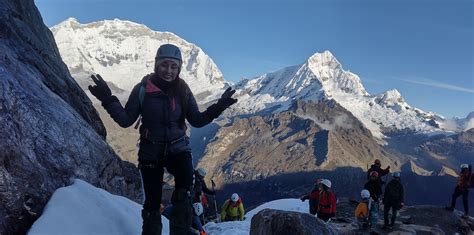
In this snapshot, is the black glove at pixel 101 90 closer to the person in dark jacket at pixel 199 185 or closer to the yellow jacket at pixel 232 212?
the person in dark jacket at pixel 199 185

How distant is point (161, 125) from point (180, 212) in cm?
173

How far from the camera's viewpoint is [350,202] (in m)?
35.0

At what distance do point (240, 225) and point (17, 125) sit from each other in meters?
13.1

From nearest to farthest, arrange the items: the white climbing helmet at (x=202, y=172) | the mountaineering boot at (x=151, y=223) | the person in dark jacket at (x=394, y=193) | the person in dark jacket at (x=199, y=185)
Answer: the mountaineering boot at (x=151, y=223)
the person in dark jacket at (x=199, y=185)
the white climbing helmet at (x=202, y=172)
the person in dark jacket at (x=394, y=193)

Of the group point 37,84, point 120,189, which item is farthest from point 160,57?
point 120,189

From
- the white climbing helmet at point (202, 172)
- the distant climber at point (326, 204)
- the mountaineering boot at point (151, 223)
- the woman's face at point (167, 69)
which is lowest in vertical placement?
the distant climber at point (326, 204)

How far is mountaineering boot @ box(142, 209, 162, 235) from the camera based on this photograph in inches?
316

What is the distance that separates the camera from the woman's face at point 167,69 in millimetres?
8094

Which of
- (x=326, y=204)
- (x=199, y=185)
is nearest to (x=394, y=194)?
(x=326, y=204)

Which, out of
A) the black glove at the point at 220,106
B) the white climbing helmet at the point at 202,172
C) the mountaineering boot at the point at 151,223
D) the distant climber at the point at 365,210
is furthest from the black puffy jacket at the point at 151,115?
the distant climber at the point at 365,210

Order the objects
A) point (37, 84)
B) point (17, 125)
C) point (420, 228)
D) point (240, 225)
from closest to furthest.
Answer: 1. point (17, 125)
2. point (37, 84)
3. point (240, 225)
4. point (420, 228)

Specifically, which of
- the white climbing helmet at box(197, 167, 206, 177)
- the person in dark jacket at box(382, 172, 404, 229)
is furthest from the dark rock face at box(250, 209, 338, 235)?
the person in dark jacket at box(382, 172, 404, 229)

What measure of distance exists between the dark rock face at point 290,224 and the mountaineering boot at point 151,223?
3.45m

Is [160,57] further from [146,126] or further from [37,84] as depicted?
[37,84]
